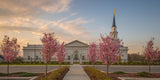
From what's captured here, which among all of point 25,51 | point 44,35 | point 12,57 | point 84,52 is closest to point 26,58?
point 25,51

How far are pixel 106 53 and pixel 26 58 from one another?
66.9 metres

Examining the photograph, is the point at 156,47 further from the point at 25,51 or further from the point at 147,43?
the point at 25,51

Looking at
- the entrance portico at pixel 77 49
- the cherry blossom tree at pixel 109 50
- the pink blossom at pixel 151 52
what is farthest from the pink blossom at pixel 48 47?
the entrance portico at pixel 77 49

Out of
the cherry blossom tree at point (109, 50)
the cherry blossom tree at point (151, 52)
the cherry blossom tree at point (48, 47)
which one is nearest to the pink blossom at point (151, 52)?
the cherry blossom tree at point (151, 52)

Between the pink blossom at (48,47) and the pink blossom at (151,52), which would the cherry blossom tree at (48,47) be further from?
the pink blossom at (151,52)

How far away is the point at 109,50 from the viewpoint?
1225 centimetres

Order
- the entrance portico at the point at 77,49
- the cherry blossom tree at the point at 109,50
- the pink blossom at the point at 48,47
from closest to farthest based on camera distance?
the cherry blossom tree at the point at 109,50 → the pink blossom at the point at 48,47 → the entrance portico at the point at 77,49

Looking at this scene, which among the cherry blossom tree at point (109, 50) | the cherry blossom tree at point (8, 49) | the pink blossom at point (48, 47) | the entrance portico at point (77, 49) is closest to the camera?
the cherry blossom tree at point (109, 50)

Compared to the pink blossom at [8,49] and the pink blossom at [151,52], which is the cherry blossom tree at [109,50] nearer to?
the pink blossom at [151,52]

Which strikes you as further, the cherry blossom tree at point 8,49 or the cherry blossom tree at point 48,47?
the cherry blossom tree at point 8,49

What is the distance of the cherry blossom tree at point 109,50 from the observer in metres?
12.1

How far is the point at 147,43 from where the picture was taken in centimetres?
1727

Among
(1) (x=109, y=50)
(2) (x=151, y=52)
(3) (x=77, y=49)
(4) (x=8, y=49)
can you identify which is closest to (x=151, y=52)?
(2) (x=151, y=52)

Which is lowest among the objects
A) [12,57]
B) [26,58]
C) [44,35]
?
[26,58]
